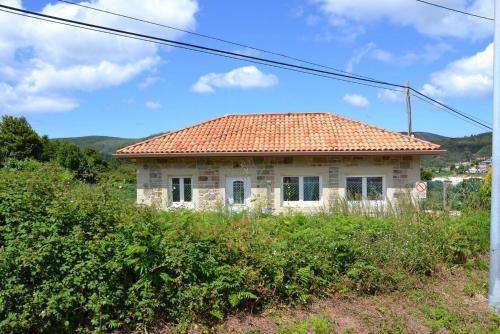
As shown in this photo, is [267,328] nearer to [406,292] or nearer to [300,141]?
[406,292]

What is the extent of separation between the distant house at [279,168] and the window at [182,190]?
0.04m

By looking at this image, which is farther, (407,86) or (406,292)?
(407,86)

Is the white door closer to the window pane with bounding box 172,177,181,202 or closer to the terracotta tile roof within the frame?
the terracotta tile roof

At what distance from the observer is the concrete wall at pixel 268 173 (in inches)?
579

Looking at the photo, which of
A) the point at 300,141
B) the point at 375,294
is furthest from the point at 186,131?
the point at 375,294

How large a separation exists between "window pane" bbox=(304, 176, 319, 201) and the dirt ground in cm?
909

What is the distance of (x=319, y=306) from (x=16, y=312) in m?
3.19

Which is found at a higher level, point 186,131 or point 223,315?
point 186,131

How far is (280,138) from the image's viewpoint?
15.7 m

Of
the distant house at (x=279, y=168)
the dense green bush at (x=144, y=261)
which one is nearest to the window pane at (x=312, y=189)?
the distant house at (x=279, y=168)

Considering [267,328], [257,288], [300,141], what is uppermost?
[300,141]

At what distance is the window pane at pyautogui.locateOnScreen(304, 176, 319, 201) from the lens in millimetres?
14859

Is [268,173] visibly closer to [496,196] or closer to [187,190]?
[187,190]

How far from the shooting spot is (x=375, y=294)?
212 inches
